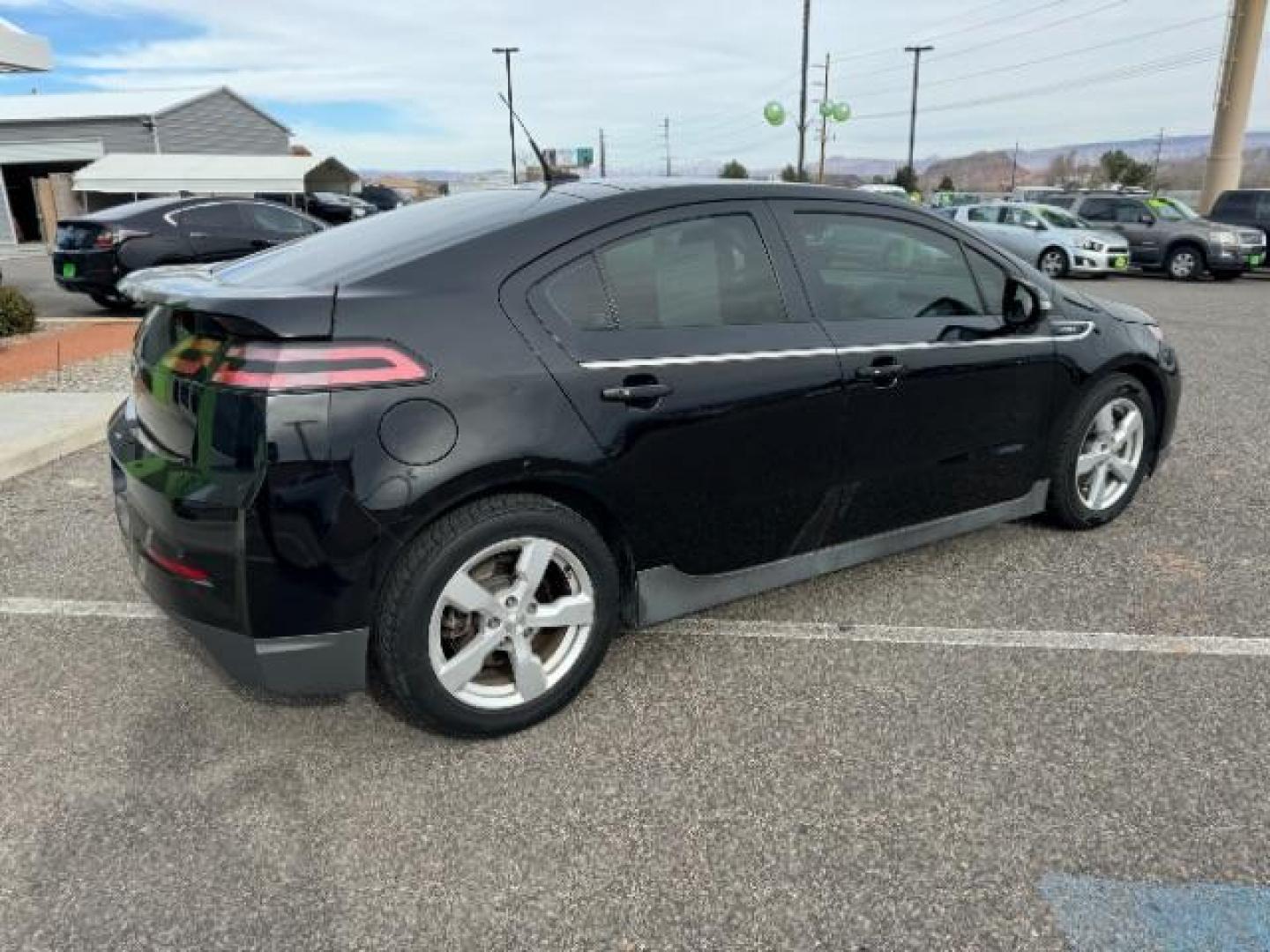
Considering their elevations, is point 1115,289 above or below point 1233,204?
below

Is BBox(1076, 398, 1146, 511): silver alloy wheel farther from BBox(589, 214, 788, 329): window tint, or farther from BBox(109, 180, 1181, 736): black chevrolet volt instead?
BBox(589, 214, 788, 329): window tint

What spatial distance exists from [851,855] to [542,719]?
3.29 feet

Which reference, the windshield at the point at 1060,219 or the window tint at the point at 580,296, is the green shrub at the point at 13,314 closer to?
the window tint at the point at 580,296

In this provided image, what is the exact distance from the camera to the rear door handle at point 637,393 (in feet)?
9.00

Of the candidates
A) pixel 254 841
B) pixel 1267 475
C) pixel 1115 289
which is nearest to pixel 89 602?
pixel 254 841

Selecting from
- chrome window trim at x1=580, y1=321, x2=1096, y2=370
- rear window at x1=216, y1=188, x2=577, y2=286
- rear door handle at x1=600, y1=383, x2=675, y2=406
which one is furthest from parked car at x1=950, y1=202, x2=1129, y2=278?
rear door handle at x1=600, y1=383, x2=675, y2=406

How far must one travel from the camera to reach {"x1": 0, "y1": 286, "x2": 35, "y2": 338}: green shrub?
9383mm

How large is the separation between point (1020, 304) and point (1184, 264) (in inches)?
694

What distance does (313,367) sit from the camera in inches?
92.7

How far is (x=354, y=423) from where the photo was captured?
2.37m

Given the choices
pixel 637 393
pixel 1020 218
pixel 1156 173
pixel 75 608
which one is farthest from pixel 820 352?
pixel 1156 173

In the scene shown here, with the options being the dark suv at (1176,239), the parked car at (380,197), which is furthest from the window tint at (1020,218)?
the parked car at (380,197)

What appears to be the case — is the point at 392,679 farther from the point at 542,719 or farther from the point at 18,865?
the point at 18,865

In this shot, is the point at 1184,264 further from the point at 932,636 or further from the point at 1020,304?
the point at 932,636
